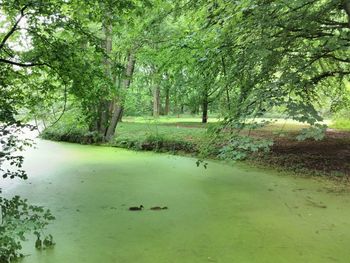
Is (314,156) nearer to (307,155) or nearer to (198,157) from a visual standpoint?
(307,155)

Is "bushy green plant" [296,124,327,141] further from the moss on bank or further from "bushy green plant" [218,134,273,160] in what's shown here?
the moss on bank

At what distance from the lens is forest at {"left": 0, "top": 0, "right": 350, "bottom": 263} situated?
3.09m

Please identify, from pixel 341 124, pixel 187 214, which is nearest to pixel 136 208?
pixel 187 214

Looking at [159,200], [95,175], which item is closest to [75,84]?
[159,200]

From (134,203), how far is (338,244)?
2250 millimetres

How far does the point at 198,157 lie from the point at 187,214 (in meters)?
0.63

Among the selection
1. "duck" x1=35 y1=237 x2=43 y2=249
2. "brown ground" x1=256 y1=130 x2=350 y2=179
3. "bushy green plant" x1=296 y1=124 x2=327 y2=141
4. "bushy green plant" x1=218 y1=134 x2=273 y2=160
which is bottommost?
"duck" x1=35 y1=237 x2=43 y2=249

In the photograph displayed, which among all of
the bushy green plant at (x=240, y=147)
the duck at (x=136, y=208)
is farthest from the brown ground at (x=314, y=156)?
the bushy green plant at (x=240, y=147)

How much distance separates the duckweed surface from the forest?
0.02m

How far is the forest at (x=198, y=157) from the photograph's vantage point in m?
3.09

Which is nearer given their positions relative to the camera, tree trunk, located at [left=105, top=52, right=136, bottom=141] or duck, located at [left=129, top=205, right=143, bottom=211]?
duck, located at [left=129, top=205, right=143, bottom=211]

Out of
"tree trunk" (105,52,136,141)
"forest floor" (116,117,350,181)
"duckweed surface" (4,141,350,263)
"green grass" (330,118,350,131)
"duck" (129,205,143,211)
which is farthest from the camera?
"green grass" (330,118,350,131)

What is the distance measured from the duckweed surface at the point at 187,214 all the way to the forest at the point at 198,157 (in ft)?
0.05

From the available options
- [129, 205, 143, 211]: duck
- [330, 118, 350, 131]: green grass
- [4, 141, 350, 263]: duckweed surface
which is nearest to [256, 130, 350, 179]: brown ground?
[4, 141, 350, 263]: duckweed surface
